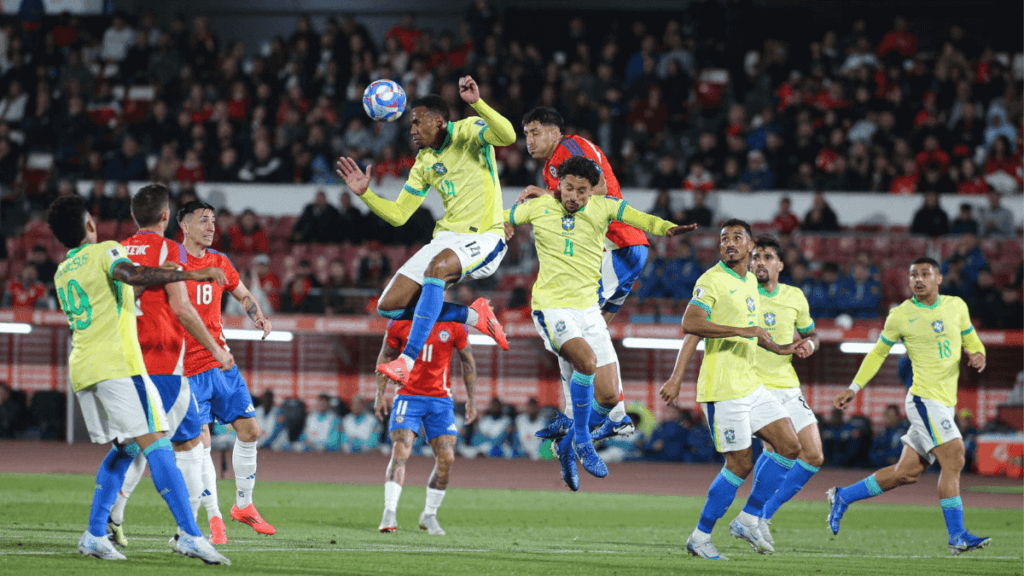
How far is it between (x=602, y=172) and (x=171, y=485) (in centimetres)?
442

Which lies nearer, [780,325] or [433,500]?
[780,325]

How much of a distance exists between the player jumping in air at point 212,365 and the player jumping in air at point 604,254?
8.45 feet

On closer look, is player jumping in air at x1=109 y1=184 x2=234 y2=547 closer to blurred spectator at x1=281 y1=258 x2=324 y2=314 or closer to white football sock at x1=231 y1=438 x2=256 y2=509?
white football sock at x1=231 y1=438 x2=256 y2=509

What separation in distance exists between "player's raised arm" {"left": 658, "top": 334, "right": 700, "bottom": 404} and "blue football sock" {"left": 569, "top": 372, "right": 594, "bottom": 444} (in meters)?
0.59

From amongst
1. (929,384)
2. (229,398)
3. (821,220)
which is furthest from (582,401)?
(821,220)

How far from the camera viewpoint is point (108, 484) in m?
7.58

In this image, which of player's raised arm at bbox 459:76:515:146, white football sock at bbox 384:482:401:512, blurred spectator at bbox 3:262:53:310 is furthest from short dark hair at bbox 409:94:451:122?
blurred spectator at bbox 3:262:53:310

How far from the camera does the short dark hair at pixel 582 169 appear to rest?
30.0ft

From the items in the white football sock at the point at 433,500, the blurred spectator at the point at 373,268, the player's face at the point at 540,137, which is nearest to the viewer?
the player's face at the point at 540,137

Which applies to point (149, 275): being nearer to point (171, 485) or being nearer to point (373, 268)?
point (171, 485)

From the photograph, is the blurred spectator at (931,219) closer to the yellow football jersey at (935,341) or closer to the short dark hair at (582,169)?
the yellow football jersey at (935,341)

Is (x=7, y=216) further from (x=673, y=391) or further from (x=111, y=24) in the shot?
(x=673, y=391)

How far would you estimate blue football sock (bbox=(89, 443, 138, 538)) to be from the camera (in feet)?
24.8

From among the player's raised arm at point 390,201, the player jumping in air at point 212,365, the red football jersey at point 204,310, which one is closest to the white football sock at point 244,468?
the player jumping in air at point 212,365
